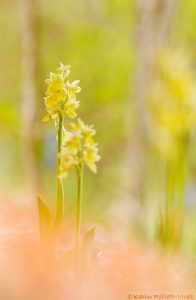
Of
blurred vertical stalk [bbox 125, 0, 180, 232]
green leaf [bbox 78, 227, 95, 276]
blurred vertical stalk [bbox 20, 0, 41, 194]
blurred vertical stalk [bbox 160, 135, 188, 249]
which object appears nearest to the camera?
green leaf [bbox 78, 227, 95, 276]

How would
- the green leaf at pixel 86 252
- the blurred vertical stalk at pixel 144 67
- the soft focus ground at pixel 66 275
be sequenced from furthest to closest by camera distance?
the blurred vertical stalk at pixel 144 67
the green leaf at pixel 86 252
the soft focus ground at pixel 66 275

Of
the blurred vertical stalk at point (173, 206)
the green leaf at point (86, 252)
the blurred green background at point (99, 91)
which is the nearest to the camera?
the green leaf at point (86, 252)

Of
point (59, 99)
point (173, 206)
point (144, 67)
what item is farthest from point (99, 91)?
point (59, 99)

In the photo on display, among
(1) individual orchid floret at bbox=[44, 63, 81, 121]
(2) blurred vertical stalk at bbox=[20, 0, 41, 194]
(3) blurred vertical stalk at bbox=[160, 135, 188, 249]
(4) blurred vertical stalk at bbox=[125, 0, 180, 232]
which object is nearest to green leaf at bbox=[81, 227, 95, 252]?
(1) individual orchid floret at bbox=[44, 63, 81, 121]

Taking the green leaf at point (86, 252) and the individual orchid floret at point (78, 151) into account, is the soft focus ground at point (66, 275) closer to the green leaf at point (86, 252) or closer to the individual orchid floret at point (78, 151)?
the green leaf at point (86, 252)

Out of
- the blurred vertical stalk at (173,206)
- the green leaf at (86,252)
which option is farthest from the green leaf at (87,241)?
the blurred vertical stalk at (173,206)

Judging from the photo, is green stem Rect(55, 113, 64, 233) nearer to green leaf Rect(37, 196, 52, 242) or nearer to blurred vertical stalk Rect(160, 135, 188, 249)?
green leaf Rect(37, 196, 52, 242)

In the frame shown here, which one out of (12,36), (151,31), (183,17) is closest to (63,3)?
(12,36)

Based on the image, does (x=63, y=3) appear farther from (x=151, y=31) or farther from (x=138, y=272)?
(x=138, y=272)
